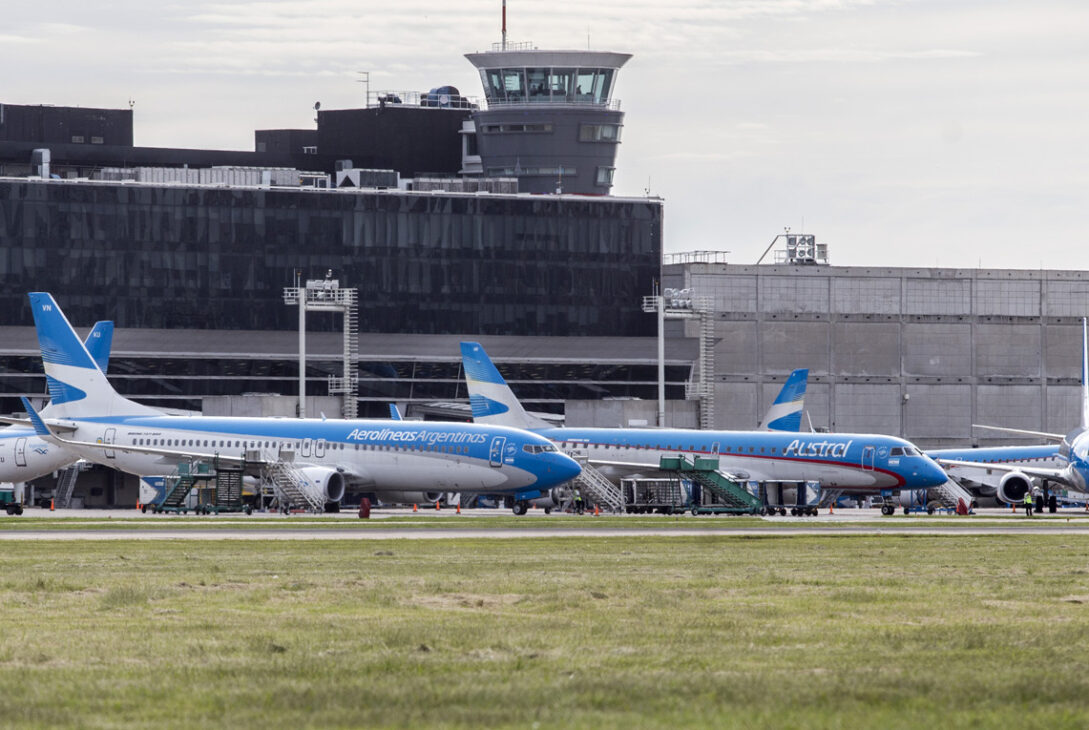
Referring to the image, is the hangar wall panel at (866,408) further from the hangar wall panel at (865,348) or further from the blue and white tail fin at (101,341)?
the blue and white tail fin at (101,341)

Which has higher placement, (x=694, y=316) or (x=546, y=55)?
(x=546, y=55)

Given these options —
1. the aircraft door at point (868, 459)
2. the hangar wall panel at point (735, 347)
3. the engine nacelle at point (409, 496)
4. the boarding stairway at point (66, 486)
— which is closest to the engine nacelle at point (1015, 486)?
the aircraft door at point (868, 459)

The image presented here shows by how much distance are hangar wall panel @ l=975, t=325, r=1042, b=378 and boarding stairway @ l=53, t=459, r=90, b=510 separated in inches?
3216

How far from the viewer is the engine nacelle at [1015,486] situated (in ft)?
330

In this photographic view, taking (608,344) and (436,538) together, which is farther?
(608,344)

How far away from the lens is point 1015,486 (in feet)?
333

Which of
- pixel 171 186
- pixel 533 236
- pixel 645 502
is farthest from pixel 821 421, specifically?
pixel 645 502

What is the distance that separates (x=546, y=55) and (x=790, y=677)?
155462 mm

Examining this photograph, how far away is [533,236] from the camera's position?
499 feet

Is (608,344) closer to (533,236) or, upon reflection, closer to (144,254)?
(533,236)

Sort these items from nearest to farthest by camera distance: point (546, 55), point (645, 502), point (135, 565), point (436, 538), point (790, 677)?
point (790, 677) → point (135, 565) → point (436, 538) → point (645, 502) → point (546, 55)

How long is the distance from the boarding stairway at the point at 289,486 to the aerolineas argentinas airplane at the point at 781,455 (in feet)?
52.7

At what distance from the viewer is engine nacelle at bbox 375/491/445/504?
85.8 meters

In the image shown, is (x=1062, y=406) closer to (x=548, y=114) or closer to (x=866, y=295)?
(x=866, y=295)
